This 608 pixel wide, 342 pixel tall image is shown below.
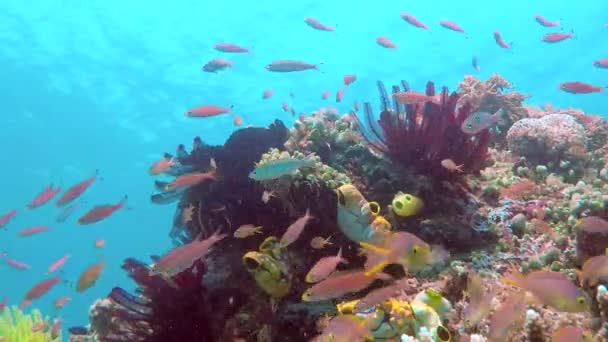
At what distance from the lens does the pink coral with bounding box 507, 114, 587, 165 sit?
6.50m

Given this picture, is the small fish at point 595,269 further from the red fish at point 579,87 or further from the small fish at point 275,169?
the red fish at point 579,87

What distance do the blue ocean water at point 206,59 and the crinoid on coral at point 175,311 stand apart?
24.2 meters

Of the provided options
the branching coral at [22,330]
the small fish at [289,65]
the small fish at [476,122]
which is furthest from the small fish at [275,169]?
the branching coral at [22,330]

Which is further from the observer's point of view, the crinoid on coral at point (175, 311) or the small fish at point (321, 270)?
the crinoid on coral at point (175, 311)

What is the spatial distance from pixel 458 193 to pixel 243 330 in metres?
2.77

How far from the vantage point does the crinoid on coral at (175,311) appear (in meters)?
4.00

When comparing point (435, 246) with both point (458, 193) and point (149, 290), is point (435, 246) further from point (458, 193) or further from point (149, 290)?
point (149, 290)

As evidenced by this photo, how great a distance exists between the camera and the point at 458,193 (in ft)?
16.8

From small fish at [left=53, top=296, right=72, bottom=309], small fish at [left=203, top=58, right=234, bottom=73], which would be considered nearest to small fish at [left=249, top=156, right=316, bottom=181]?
small fish at [left=203, top=58, right=234, bottom=73]

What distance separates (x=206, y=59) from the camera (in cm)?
3594

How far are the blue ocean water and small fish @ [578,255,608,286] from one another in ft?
88.0

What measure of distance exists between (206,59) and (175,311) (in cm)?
3412

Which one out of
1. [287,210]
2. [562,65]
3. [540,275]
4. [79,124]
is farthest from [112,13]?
[562,65]

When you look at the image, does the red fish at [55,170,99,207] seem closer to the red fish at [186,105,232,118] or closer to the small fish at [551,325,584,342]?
the red fish at [186,105,232,118]
